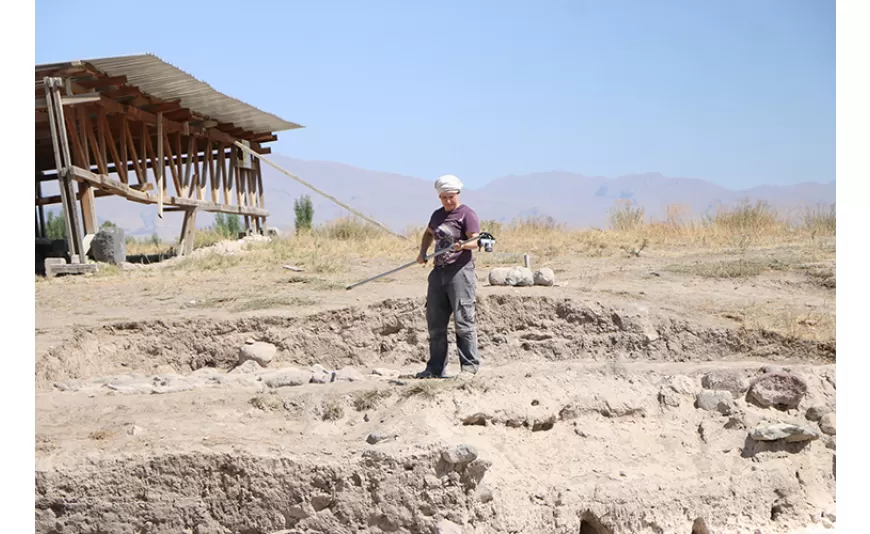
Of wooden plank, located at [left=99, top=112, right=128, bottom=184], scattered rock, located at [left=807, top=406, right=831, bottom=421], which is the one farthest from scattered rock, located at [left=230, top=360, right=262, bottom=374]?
wooden plank, located at [left=99, top=112, right=128, bottom=184]

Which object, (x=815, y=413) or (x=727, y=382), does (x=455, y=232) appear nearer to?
(x=727, y=382)

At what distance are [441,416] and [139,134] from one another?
1104 centimetres

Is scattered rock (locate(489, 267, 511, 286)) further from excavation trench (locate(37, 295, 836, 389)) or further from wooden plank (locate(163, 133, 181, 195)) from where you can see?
wooden plank (locate(163, 133, 181, 195))

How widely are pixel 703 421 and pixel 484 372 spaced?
5.36 feet

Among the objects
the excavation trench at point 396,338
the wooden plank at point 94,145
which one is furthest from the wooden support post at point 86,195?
the excavation trench at point 396,338

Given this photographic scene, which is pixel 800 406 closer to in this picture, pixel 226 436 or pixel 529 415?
pixel 529 415

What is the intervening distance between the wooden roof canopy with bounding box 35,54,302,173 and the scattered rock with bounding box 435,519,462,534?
8814 mm

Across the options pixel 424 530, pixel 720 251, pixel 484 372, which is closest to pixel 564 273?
pixel 720 251

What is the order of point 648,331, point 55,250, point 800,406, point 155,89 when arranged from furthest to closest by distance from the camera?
point 55,250 < point 155,89 < point 648,331 < point 800,406

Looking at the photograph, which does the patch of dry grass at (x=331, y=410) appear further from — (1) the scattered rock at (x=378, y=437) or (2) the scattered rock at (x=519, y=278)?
(2) the scattered rock at (x=519, y=278)

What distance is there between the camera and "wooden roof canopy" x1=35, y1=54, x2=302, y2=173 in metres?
11.9

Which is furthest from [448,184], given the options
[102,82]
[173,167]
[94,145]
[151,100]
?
[173,167]

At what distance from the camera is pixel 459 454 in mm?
5129

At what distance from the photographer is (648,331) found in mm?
7980
